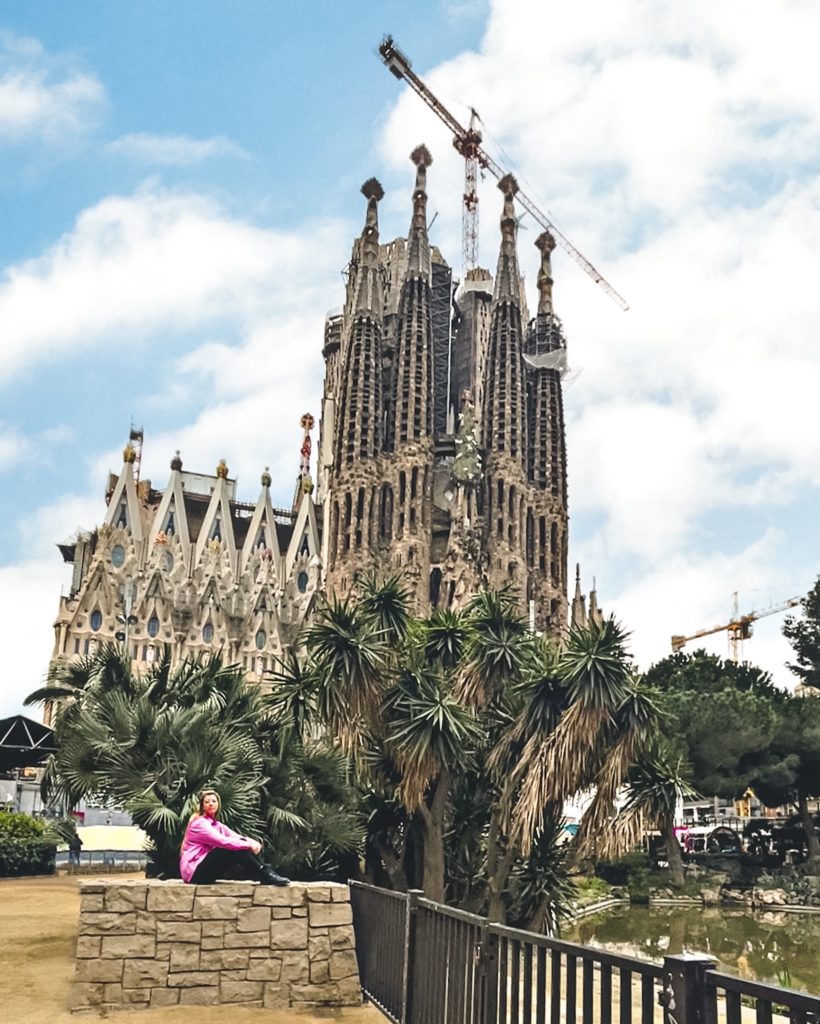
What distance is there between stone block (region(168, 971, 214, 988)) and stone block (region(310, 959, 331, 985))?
868 mm

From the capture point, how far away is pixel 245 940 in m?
8.59

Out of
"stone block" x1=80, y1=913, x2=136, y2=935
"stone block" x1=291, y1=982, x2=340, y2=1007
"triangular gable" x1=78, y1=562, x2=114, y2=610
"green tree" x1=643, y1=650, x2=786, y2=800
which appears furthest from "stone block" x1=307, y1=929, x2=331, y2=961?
"triangular gable" x1=78, y1=562, x2=114, y2=610

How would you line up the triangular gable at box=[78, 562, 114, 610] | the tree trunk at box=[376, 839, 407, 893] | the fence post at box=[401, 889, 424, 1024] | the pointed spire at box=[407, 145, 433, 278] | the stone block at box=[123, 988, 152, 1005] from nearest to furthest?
the fence post at box=[401, 889, 424, 1024] → the stone block at box=[123, 988, 152, 1005] → the tree trunk at box=[376, 839, 407, 893] → the triangular gable at box=[78, 562, 114, 610] → the pointed spire at box=[407, 145, 433, 278]

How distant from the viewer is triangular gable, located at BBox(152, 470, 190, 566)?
76938mm

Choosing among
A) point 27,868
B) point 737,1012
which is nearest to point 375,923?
point 737,1012

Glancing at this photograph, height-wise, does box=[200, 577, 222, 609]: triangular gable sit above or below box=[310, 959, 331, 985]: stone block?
above

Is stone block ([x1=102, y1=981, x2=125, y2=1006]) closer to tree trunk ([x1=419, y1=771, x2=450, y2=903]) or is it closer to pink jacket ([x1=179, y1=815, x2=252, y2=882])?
pink jacket ([x1=179, y1=815, x2=252, y2=882])

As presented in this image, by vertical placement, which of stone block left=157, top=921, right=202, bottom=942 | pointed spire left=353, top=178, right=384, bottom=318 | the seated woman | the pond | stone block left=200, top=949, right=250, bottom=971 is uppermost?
pointed spire left=353, top=178, right=384, bottom=318

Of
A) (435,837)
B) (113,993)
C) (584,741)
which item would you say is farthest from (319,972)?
(584,741)

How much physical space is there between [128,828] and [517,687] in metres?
16.0

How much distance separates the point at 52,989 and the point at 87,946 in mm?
1045

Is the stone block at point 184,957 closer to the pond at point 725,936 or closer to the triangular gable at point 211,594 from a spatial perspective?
the pond at point 725,936

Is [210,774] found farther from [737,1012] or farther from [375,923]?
[737,1012]

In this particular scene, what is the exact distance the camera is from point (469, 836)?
17.6 metres
